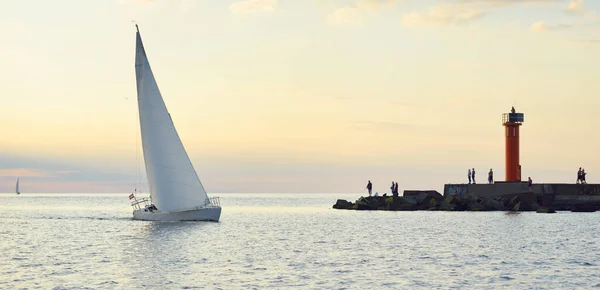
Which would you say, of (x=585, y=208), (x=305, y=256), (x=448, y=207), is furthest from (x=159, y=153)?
(x=585, y=208)

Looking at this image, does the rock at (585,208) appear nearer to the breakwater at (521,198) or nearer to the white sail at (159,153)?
the breakwater at (521,198)

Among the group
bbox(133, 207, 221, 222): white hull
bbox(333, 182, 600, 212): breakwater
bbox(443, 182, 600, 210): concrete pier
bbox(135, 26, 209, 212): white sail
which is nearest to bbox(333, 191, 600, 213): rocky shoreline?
bbox(333, 182, 600, 212): breakwater

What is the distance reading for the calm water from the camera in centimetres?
3172

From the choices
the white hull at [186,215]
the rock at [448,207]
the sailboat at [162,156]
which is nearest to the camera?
the sailboat at [162,156]

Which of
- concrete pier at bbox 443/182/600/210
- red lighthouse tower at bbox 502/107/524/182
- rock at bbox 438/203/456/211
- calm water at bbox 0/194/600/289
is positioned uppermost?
red lighthouse tower at bbox 502/107/524/182

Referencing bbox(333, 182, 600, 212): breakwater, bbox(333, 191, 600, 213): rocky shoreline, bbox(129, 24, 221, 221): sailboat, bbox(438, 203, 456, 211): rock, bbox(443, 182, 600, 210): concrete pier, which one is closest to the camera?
bbox(129, 24, 221, 221): sailboat

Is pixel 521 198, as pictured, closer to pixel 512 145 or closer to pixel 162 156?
pixel 512 145

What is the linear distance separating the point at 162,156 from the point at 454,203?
37.7 meters

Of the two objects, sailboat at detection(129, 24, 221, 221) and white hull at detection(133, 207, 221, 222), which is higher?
sailboat at detection(129, 24, 221, 221)

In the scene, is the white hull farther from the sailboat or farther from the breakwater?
the breakwater

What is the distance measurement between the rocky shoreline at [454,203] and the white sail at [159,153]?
35.7m

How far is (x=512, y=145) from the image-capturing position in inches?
3255

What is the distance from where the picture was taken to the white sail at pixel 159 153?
2200 inches

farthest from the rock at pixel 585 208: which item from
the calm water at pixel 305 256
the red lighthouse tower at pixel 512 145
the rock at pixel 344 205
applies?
the rock at pixel 344 205
